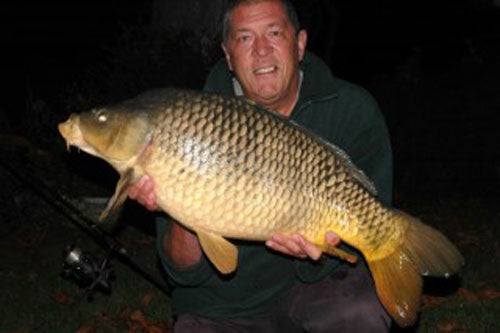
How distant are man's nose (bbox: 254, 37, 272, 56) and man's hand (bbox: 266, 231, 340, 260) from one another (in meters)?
0.72

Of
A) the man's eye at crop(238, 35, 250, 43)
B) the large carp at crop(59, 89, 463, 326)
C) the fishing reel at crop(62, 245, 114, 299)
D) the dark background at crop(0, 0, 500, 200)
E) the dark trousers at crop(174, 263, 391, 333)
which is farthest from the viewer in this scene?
the dark background at crop(0, 0, 500, 200)

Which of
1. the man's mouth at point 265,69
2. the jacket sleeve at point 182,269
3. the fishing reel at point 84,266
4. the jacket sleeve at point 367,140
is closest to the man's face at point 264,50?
the man's mouth at point 265,69

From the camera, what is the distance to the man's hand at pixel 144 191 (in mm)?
2264

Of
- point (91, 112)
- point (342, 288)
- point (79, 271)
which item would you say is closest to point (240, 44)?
point (91, 112)

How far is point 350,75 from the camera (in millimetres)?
11422

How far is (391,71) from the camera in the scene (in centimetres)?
1093

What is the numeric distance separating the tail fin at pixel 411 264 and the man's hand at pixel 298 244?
0.18 metres

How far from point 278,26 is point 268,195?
809 millimetres

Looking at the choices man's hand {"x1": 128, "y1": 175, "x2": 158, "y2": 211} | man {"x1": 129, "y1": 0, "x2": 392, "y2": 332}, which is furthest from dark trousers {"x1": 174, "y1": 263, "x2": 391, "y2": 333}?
man's hand {"x1": 128, "y1": 175, "x2": 158, "y2": 211}

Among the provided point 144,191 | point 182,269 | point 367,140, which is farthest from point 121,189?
point 367,140

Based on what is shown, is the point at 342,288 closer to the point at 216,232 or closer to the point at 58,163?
the point at 216,232

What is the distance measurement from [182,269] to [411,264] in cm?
83

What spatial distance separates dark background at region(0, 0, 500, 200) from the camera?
22.6 feet

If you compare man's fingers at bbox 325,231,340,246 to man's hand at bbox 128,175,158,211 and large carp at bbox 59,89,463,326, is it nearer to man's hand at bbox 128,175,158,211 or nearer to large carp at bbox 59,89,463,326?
large carp at bbox 59,89,463,326
